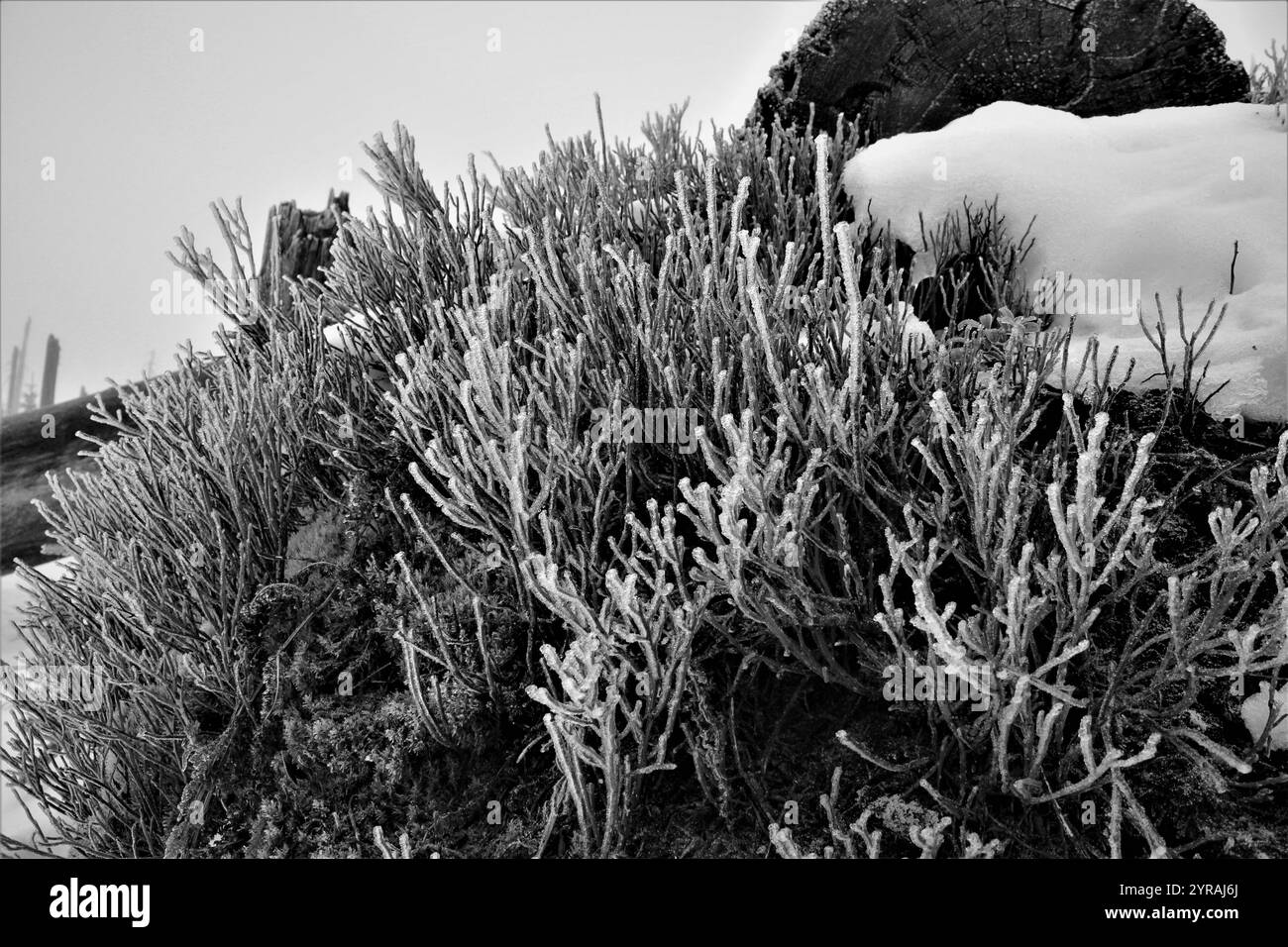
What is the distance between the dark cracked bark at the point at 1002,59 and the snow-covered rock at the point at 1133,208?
280 millimetres

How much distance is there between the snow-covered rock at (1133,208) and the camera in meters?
2.62

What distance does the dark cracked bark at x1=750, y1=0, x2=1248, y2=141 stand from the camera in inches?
153

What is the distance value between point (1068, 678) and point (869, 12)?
3.23 meters

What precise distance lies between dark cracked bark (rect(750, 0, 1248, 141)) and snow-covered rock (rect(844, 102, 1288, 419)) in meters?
0.28

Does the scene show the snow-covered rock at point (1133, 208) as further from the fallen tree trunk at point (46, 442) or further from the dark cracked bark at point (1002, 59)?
the fallen tree trunk at point (46, 442)

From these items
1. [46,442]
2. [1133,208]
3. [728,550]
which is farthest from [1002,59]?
[46,442]

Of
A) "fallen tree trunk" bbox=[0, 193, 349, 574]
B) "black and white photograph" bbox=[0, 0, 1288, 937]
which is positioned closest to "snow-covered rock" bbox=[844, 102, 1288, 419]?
"black and white photograph" bbox=[0, 0, 1288, 937]

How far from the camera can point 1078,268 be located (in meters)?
3.07

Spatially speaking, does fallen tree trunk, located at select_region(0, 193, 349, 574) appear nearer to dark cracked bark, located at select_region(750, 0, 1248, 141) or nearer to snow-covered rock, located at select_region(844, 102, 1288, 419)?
dark cracked bark, located at select_region(750, 0, 1248, 141)

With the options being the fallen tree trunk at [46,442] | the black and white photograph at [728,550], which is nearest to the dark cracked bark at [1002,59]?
the black and white photograph at [728,550]

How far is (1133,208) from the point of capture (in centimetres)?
310
